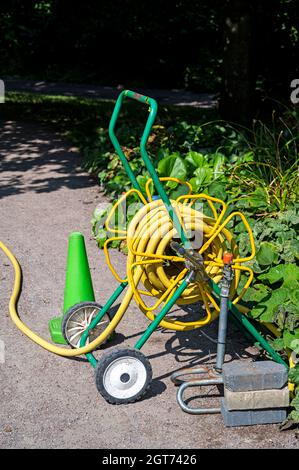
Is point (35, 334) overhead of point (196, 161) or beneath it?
beneath

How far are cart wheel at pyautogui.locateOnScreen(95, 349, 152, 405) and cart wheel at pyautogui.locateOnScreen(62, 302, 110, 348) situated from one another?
0.68 m

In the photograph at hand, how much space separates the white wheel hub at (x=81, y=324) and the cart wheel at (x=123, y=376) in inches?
26.7

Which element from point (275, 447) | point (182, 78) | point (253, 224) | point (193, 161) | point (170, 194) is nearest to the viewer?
point (275, 447)

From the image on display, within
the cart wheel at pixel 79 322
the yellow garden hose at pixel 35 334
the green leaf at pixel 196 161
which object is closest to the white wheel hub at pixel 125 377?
the yellow garden hose at pixel 35 334

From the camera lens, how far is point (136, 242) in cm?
429

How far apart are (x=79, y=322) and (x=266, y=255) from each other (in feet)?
4.23

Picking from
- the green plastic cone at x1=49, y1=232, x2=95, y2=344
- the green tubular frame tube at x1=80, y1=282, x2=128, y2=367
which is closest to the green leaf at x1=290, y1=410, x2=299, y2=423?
the green tubular frame tube at x1=80, y1=282, x2=128, y2=367

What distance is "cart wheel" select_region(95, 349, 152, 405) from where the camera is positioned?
4.10 m

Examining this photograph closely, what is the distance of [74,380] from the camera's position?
444 cm

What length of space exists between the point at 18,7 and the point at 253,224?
Result: 39.9ft

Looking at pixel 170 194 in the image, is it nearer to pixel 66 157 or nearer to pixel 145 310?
pixel 145 310

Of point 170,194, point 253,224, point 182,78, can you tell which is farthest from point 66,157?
point 182,78

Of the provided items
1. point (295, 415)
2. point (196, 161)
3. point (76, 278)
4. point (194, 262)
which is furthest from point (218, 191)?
point (295, 415)

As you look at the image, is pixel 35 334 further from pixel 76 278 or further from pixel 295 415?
pixel 295 415
